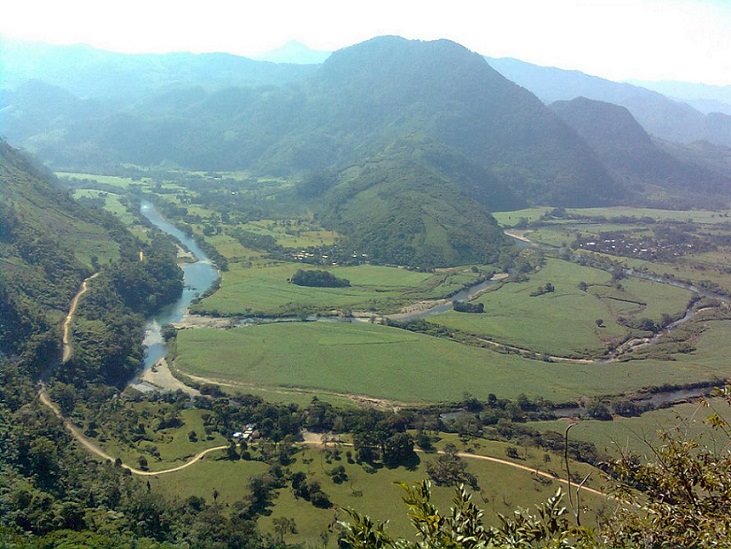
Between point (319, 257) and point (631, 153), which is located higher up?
point (631, 153)

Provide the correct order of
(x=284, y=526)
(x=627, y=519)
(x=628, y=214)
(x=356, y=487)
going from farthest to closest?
(x=628, y=214)
(x=356, y=487)
(x=284, y=526)
(x=627, y=519)

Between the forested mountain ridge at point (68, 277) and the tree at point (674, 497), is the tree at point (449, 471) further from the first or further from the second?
the forested mountain ridge at point (68, 277)

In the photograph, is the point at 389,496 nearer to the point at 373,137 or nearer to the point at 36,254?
the point at 36,254

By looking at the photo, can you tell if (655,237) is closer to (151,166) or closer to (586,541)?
(586,541)

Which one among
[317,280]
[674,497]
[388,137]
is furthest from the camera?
[388,137]

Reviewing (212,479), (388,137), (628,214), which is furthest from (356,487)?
(388,137)

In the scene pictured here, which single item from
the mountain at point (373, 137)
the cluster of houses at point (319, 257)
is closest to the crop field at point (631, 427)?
the cluster of houses at point (319, 257)

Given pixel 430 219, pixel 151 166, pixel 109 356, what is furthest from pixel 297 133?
pixel 109 356

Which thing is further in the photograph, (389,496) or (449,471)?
(449,471)
